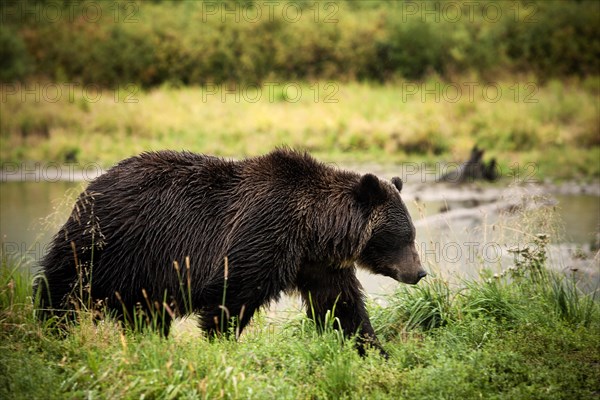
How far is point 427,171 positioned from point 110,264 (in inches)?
568

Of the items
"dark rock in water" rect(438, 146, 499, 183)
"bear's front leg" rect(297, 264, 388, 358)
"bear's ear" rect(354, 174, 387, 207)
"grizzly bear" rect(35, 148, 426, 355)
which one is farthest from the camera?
"dark rock in water" rect(438, 146, 499, 183)

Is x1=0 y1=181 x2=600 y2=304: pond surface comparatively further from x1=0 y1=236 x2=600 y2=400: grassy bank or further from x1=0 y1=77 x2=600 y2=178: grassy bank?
x1=0 y1=236 x2=600 y2=400: grassy bank

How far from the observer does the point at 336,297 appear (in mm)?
6863

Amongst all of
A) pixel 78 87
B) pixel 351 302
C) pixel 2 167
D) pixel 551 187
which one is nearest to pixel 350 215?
pixel 351 302

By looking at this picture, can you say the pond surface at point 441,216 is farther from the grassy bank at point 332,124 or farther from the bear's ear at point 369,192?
the bear's ear at point 369,192

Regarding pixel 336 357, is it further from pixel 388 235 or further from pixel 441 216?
pixel 441 216

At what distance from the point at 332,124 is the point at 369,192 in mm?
16359

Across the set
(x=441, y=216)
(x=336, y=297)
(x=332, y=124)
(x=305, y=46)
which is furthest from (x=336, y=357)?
(x=305, y=46)

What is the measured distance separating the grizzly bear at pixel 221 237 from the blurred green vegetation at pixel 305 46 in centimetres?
2398

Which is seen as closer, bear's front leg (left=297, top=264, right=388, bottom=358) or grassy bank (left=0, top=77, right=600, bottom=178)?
bear's front leg (left=297, top=264, right=388, bottom=358)

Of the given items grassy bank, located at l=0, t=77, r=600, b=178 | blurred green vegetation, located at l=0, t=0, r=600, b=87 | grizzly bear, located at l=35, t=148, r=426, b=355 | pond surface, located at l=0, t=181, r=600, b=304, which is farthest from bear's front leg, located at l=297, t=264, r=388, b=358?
blurred green vegetation, located at l=0, t=0, r=600, b=87

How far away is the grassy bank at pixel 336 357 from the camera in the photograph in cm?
532

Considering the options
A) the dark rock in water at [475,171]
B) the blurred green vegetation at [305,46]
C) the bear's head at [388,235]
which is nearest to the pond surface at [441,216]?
the dark rock in water at [475,171]

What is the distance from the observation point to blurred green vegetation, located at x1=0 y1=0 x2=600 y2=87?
30578mm
